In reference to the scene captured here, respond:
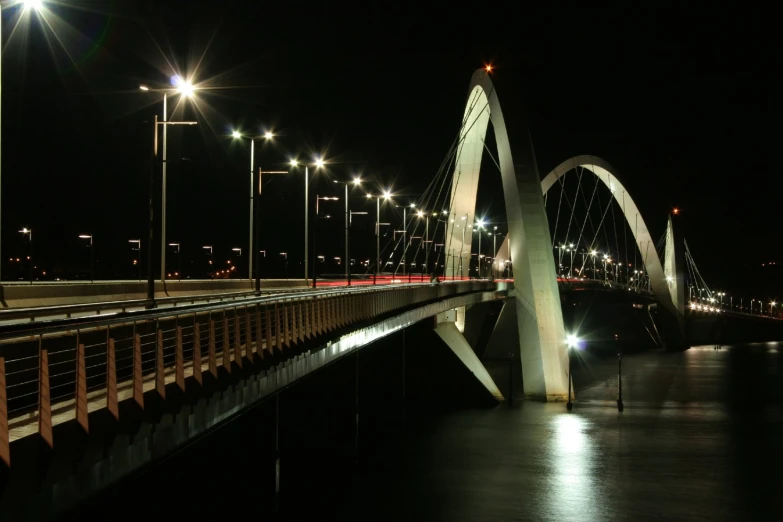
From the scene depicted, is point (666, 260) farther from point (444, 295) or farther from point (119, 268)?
point (444, 295)

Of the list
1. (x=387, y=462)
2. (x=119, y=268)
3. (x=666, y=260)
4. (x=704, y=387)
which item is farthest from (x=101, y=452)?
(x=666, y=260)

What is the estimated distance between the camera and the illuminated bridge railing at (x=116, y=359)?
30.2ft

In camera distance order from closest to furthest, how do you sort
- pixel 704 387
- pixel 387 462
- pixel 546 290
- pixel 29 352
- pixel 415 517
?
pixel 29 352, pixel 415 517, pixel 387 462, pixel 546 290, pixel 704 387

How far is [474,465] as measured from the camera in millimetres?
37594

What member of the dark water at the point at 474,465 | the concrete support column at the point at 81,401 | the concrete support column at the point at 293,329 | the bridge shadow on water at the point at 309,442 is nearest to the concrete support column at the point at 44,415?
the concrete support column at the point at 81,401

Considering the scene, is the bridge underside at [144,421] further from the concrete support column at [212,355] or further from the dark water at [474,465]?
the dark water at [474,465]

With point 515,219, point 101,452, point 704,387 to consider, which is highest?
point 515,219

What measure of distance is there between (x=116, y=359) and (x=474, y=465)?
25.9 meters

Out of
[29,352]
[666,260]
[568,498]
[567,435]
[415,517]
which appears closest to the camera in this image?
[29,352]

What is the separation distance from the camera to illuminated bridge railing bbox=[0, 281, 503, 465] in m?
9.20

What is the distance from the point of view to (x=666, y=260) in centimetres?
11781

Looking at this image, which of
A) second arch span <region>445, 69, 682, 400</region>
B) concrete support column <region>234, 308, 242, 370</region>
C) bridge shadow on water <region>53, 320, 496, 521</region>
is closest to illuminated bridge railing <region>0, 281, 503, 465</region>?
concrete support column <region>234, 308, 242, 370</region>

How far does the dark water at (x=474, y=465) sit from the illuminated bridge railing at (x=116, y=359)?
118 inches

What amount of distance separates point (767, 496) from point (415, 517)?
42.4 feet
